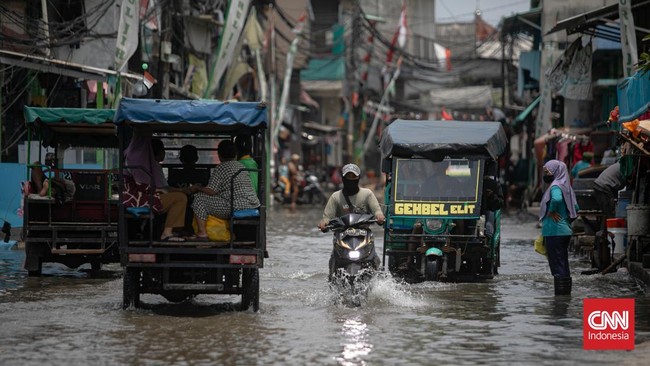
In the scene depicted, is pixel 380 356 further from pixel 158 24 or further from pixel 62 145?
pixel 158 24

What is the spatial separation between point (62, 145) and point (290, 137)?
4447 cm

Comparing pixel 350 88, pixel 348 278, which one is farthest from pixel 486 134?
pixel 350 88

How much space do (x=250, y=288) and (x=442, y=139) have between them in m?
5.77

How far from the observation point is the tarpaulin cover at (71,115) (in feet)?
56.7

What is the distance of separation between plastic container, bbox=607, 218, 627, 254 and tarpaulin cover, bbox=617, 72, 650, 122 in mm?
1668

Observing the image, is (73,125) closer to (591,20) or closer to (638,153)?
(638,153)

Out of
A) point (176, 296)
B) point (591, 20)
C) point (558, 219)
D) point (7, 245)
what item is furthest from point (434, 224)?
point (7, 245)

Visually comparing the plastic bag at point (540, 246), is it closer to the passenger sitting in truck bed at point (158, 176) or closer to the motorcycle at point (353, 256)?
the motorcycle at point (353, 256)

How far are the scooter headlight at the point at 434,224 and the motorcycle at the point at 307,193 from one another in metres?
28.7

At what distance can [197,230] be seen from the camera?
42.5 feet

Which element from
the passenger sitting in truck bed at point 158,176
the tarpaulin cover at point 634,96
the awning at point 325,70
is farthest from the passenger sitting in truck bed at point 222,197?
the awning at point 325,70

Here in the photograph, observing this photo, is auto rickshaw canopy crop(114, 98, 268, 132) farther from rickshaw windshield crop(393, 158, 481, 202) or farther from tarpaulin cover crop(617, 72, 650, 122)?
tarpaulin cover crop(617, 72, 650, 122)

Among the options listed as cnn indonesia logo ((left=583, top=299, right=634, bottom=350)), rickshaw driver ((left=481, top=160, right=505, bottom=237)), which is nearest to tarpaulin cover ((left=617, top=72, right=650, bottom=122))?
rickshaw driver ((left=481, top=160, right=505, bottom=237))

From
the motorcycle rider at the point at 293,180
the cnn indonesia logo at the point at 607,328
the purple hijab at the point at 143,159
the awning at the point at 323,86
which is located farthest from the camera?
the awning at the point at 323,86
